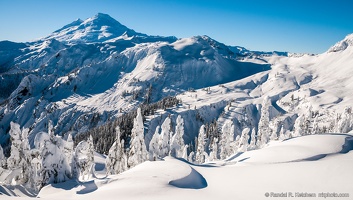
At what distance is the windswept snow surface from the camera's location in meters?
19.9

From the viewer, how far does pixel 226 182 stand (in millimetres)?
23734

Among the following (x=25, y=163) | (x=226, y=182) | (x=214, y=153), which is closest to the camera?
(x=226, y=182)

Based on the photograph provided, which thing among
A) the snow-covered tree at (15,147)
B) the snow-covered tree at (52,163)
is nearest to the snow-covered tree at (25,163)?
the snow-covered tree at (15,147)

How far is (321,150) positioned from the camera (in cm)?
3164

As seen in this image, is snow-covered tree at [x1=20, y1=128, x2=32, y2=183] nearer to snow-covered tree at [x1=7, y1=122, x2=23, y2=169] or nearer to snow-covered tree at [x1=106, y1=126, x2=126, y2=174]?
snow-covered tree at [x1=7, y1=122, x2=23, y2=169]

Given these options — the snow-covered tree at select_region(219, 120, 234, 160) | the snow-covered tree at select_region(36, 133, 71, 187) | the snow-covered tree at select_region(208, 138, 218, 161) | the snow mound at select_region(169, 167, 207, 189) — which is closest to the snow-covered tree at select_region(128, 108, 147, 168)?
the snow-covered tree at select_region(36, 133, 71, 187)

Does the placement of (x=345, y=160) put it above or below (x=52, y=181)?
above

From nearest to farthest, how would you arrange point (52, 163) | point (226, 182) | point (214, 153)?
1. point (226, 182)
2. point (52, 163)
3. point (214, 153)

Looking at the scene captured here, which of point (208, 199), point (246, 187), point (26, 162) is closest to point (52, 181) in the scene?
point (26, 162)

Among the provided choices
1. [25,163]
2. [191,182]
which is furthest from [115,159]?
[191,182]

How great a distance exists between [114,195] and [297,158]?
22444 mm

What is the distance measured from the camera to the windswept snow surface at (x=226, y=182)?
19.9 m

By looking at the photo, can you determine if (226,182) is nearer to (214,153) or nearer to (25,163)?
(25,163)

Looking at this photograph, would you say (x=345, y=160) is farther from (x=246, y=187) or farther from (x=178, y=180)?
(x=178, y=180)
